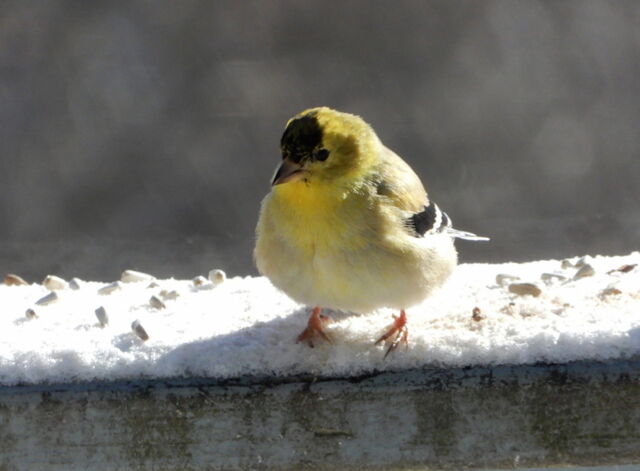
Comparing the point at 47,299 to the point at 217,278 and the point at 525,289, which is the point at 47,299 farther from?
the point at 525,289

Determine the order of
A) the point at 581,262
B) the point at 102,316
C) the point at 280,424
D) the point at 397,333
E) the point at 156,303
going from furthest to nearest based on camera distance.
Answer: the point at 581,262 → the point at 156,303 → the point at 102,316 → the point at 397,333 → the point at 280,424

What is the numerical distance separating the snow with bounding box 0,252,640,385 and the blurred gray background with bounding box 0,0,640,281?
274 centimetres

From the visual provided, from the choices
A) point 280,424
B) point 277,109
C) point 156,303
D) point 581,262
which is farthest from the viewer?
point 277,109

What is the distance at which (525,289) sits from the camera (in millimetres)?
2244

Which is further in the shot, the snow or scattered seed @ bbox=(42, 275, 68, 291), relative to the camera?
scattered seed @ bbox=(42, 275, 68, 291)

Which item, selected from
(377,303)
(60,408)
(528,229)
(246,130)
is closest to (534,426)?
(377,303)

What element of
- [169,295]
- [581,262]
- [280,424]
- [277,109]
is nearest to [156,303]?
[169,295]

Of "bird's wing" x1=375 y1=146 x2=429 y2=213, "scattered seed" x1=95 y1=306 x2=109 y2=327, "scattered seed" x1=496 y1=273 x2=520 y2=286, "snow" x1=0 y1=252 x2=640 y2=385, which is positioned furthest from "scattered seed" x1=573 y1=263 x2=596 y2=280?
"scattered seed" x1=95 y1=306 x2=109 y2=327

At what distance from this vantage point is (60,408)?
6.04ft

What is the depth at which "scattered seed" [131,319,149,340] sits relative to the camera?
2008 mm

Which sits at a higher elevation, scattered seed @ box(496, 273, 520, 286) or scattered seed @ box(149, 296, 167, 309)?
scattered seed @ box(496, 273, 520, 286)

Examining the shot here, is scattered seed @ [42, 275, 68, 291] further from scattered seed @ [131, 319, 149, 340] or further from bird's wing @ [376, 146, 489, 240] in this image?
bird's wing @ [376, 146, 489, 240]

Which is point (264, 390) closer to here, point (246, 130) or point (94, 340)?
point (94, 340)

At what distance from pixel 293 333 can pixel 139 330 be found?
0.96 feet
